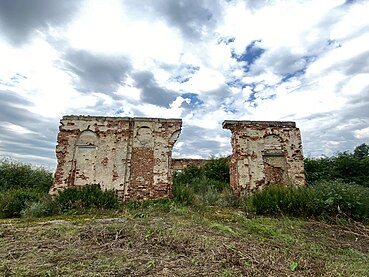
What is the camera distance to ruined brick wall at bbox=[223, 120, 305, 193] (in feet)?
43.7

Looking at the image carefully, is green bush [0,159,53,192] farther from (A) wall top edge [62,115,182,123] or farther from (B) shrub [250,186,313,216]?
(B) shrub [250,186,313,216]

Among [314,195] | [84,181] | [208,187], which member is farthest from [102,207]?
[314,195]

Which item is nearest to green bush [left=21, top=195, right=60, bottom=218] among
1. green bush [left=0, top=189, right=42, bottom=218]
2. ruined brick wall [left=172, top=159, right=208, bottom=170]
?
green bush [left=0, top=189, right=42, bottom=218]

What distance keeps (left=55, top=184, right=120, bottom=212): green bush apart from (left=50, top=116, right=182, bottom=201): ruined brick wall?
4.21 ft

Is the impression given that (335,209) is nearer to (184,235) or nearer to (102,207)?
(184,235)

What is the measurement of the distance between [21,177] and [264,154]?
1352cm

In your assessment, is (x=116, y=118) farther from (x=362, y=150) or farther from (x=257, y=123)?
(x=362, y=150)

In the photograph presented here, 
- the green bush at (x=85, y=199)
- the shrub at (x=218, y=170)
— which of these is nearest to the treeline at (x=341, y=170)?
the shrub at (x=218, y=170)

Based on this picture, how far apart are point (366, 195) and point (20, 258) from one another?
983 cm

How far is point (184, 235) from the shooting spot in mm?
5270

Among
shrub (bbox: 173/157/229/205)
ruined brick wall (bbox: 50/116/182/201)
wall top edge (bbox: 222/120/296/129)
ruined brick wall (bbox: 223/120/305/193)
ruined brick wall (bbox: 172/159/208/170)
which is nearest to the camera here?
shrub (bbox: 173/157/229/205)

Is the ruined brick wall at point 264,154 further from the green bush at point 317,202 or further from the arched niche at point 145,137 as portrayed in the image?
the arched niche at point 145,137

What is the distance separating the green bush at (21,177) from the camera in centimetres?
1522

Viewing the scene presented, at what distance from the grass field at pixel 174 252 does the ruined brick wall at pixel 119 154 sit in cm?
607
